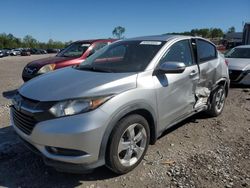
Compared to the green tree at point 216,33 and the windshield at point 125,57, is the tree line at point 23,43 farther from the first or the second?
the windshield at point 125,57

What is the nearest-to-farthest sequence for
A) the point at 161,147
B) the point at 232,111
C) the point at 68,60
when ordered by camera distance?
the point at 161,147
the point at 232,111
the point at 68,60

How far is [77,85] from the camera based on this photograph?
343 centimetres

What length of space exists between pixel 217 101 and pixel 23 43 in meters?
106

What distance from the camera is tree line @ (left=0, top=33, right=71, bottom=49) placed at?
92.1m

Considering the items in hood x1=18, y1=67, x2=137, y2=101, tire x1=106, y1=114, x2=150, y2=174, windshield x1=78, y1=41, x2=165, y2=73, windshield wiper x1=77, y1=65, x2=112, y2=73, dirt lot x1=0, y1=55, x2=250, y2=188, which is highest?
windshield x1=78, y1=41, x2=165, y2=73

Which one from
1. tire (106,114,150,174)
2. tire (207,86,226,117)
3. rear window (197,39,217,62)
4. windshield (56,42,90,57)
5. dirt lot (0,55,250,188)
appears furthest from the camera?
windshield (56,42,90,57)

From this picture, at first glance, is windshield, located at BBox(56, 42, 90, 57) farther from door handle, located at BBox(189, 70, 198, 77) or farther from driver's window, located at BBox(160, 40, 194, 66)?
door handle, located at BBox(189, 70, 198, 77)

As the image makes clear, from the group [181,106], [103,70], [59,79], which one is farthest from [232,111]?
[59,79]

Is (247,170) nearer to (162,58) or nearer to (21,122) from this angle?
(162,58)

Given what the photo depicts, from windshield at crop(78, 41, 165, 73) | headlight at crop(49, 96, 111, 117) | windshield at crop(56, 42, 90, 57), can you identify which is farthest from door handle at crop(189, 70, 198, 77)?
windshield at crop(56, 42, 90, 57)

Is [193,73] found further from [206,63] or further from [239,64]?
[239,64]

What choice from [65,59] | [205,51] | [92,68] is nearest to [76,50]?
[65,59]

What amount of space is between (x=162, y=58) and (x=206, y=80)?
4.53 ft

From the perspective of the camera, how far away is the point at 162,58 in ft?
13.6
